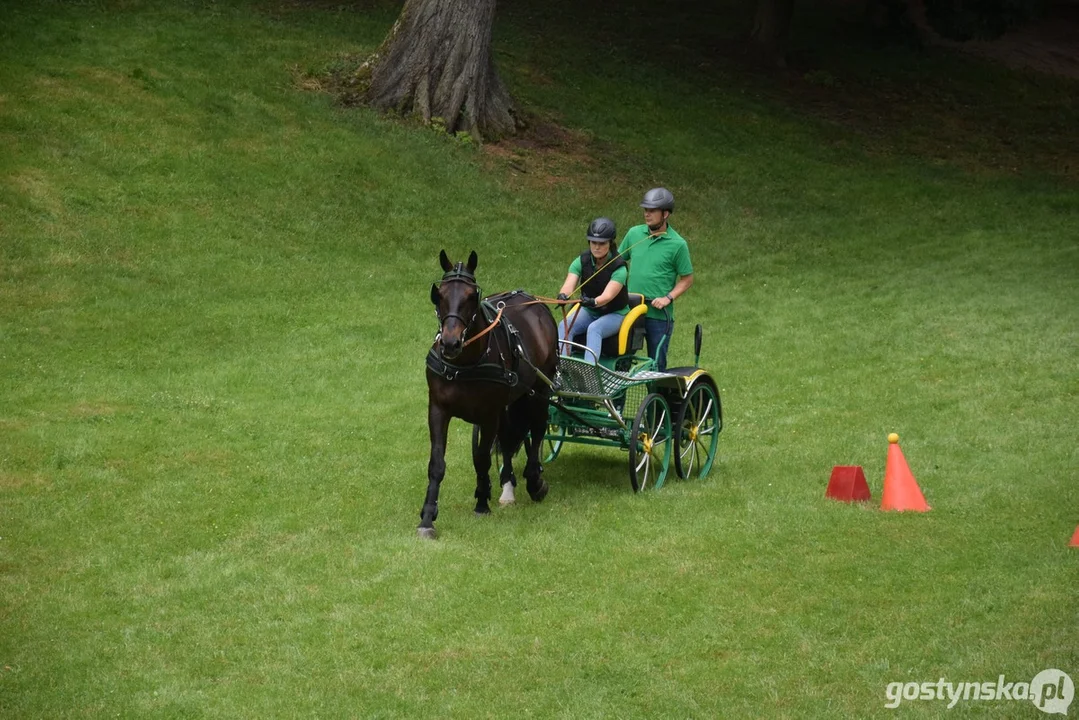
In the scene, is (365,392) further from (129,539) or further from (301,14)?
(301,14)

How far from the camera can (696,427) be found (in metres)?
12.0

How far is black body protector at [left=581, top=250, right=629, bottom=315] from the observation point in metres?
11.7

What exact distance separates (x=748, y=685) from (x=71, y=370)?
1001 cm

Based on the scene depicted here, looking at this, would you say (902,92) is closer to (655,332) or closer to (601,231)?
(655,332)

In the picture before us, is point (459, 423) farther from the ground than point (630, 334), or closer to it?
closer to it

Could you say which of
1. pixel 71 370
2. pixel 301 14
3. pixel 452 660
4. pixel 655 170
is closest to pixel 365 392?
pixel 71 370

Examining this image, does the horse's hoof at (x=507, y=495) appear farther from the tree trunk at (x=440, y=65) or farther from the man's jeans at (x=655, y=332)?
the tree trunk at (x=440, y=65)

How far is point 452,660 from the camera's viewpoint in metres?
7.75

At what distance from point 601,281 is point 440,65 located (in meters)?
13.7

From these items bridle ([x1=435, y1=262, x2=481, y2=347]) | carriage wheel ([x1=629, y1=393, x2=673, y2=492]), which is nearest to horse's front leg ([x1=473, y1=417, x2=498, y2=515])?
bridle ([x1=435, y1=262, x2=481, y2=347])

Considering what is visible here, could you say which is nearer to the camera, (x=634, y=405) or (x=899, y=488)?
(x=899, y=488)

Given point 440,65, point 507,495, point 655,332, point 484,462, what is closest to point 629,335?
point 655,332

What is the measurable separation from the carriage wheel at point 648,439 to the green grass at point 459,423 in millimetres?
304

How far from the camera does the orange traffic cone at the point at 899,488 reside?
10523 millimetres
